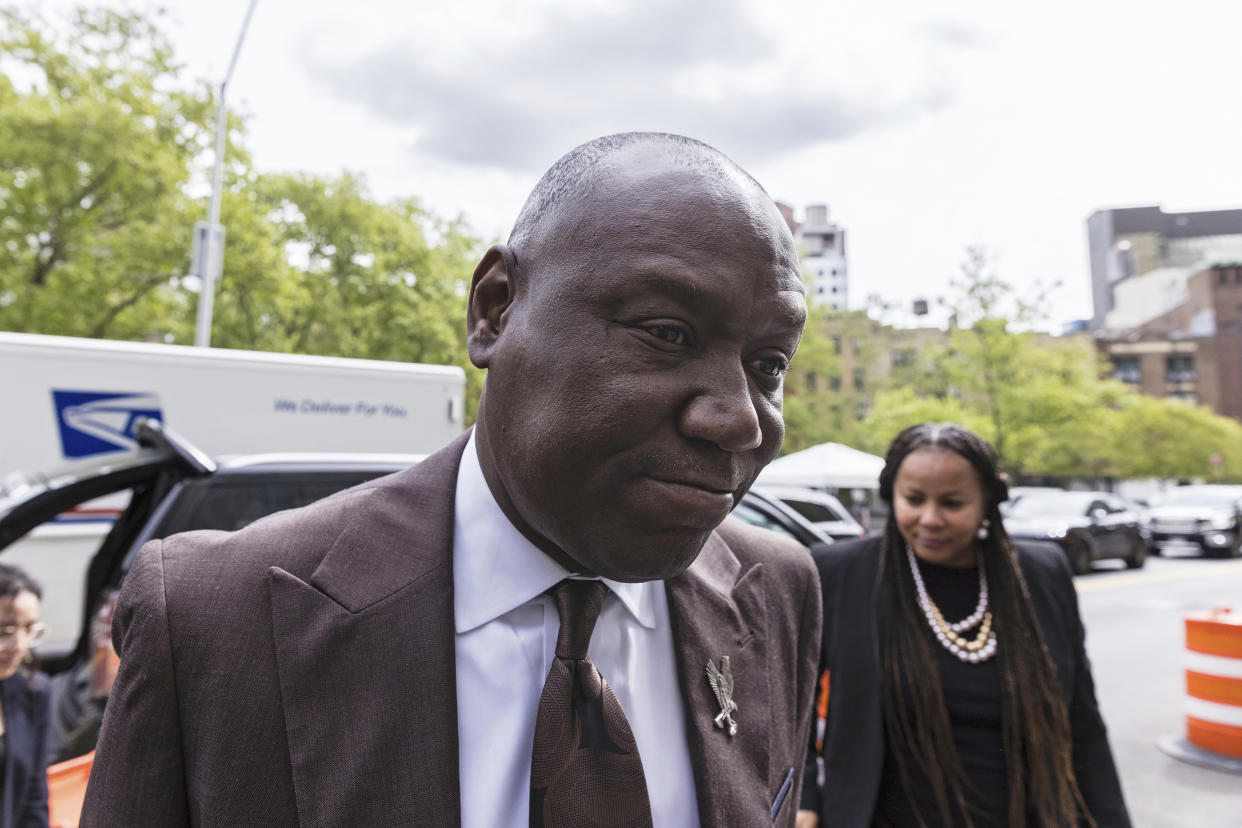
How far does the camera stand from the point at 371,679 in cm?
110

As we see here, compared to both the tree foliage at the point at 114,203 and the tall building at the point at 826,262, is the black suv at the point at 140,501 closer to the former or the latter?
the tree foliage at the point at 114,203

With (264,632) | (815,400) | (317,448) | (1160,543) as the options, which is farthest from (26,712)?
(815,400)

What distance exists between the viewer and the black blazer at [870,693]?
266cm

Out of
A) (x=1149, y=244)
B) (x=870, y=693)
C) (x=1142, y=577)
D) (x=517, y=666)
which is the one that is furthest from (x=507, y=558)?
(x=1149, y=244)

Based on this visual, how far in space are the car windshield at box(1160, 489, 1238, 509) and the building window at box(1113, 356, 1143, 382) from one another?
1935 inches

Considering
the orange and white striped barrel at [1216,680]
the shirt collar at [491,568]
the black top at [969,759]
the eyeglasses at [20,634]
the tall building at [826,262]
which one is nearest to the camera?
the shirt collar at [491,568]

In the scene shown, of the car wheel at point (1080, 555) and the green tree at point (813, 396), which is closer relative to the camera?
the car wheel at point (1080, 555)

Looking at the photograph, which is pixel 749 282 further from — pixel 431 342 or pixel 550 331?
pixel 431 342

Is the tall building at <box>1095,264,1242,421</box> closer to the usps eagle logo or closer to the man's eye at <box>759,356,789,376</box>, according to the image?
the usps eagle logo

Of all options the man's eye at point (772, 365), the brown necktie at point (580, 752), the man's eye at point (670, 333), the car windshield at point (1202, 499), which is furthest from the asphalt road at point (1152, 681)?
the car windshield at point (1202, 499)

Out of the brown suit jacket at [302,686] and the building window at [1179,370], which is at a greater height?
the building window at [1179,370]

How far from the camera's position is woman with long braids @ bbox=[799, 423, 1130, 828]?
261 cm

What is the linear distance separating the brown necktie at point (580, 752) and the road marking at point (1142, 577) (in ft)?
53.5

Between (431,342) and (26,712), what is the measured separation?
19143 millimetres
